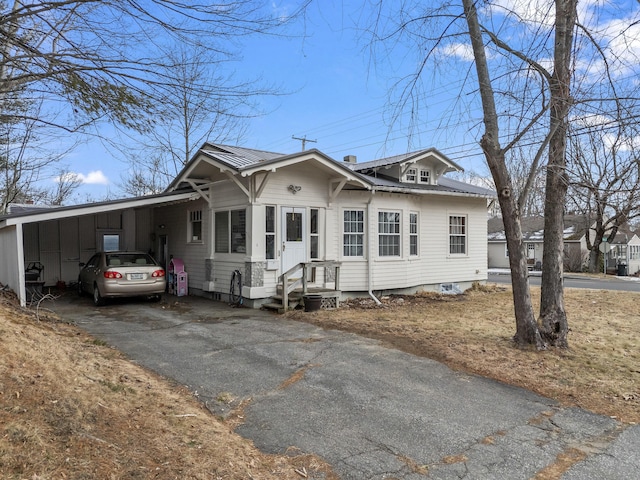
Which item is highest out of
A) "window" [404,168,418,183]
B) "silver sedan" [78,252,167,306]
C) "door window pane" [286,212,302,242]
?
"window" [404,168,418,183]

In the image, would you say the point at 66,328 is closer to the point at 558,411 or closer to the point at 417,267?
the point at 558,411

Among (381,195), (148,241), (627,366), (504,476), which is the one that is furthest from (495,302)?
(148,241)

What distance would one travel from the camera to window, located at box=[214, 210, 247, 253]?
1124 centimetres

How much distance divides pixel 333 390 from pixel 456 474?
2.00 metres

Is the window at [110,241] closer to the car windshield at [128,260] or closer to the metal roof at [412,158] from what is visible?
the car windshield at [128,260]

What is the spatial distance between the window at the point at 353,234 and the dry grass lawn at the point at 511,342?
1.46m

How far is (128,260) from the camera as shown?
37.4ft

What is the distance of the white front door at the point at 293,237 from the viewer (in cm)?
1127

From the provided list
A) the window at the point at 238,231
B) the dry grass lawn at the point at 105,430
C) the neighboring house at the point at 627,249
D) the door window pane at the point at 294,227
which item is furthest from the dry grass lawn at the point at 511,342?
the neighboring house at the point at 627,249

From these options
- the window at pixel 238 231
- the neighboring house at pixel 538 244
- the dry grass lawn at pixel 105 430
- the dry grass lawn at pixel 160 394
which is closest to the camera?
the dry grass lawn at pixel 105 430

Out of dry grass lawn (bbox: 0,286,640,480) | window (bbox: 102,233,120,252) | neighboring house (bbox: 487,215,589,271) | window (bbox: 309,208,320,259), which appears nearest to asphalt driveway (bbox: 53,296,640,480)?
dry grass lawn (bbox: 0,286,640,480)

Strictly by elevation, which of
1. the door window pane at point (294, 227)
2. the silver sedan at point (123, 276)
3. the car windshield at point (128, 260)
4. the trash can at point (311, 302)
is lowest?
the trash can at point (311, 302)

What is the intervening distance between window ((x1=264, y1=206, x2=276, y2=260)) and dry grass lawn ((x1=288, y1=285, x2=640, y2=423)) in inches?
70.7

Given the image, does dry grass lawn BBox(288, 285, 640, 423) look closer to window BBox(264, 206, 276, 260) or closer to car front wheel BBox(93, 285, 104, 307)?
window BBox(264, 206, 276, 260)
